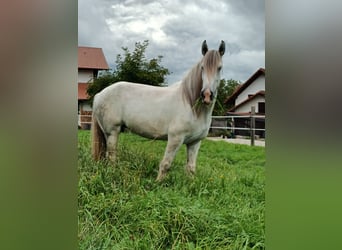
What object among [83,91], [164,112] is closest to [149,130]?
[164,112]

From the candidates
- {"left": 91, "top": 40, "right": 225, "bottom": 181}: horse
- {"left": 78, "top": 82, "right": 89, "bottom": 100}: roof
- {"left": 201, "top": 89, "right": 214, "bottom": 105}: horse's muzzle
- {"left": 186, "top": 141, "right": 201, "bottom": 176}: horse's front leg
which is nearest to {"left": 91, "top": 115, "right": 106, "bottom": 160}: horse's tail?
{"left": 91, "top": 40, "right": 225, "bottom": 181}: horse

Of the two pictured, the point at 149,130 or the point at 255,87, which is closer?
the point at 255,87

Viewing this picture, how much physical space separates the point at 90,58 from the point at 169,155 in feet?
1.74

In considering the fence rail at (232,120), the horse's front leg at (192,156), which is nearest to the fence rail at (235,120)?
the fence rail at (232,120)

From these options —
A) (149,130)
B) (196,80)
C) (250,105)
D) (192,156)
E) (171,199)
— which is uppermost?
(196,80)

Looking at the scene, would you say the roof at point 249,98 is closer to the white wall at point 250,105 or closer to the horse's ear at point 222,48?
the white wall at point 250,105

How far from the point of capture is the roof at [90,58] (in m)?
1.43

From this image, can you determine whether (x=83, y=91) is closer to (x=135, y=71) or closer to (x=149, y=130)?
(x=135, y=71)

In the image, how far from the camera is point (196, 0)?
55.4 inches

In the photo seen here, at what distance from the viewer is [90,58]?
1.45 metres
